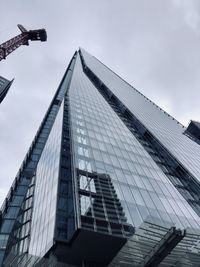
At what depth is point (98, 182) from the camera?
3262cm

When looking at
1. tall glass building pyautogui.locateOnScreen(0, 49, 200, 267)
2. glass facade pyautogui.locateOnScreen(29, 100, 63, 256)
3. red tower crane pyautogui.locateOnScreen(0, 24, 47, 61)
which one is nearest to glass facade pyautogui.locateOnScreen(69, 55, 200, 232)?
tall glass building pyautogui.locateOnScreen(0, 49, 200, 267)

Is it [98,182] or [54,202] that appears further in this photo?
[98,182]

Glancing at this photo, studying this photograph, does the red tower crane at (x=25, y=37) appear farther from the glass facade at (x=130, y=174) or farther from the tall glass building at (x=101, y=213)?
the glass facade at (x=130, y=174)

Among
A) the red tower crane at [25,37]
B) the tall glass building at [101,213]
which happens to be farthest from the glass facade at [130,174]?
the red tower crane at [25,37]

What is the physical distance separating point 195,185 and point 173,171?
594cm

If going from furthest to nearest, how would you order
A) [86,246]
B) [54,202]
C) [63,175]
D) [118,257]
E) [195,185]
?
[195,185] → [63,175] → [54,202] → [86,246] → [118,257]

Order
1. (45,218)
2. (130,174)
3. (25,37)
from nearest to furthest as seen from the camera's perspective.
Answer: (45,218), (130,174), (25,37)

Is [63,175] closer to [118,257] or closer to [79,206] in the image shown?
[79,206]

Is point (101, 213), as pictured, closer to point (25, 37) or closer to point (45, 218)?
point (45, 218)

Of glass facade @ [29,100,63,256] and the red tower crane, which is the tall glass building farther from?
the red tower crane

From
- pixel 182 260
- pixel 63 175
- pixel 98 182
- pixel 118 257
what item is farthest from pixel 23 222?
pixel 182 260

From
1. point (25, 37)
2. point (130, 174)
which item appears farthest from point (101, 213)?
point (25, 37)

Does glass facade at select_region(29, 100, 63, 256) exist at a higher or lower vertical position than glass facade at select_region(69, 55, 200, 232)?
lower

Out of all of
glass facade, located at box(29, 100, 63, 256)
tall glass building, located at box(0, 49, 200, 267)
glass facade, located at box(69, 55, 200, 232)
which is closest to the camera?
tall glass building, located at box(0, 49, 200, 267)
